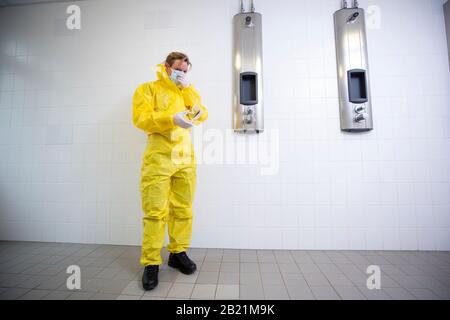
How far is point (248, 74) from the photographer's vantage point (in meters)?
1.70

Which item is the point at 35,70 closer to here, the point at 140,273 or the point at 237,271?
the point at 140,273

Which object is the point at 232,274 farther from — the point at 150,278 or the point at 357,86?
the point at 357,86

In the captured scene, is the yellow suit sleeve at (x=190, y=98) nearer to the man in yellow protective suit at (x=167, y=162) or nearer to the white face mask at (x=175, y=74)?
the man in yellow protective suit at (x=167, y=162)

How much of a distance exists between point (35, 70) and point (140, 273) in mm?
2292

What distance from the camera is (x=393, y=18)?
178 centimetres

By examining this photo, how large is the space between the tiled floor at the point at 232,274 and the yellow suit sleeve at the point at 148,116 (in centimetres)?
100

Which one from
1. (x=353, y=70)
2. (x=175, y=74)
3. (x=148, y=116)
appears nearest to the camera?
(x=148, y=116)

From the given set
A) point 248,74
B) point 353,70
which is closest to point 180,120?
point 248,74

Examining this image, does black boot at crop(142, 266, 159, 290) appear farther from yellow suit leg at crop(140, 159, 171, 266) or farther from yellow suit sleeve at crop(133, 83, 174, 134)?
yellow suit sleeve at crop(133, 83, 174, 134)

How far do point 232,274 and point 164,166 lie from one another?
34.8 inches

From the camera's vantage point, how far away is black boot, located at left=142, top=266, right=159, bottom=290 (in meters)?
1.15

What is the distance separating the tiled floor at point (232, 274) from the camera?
112 cm

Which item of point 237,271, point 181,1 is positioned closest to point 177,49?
point 181,1
